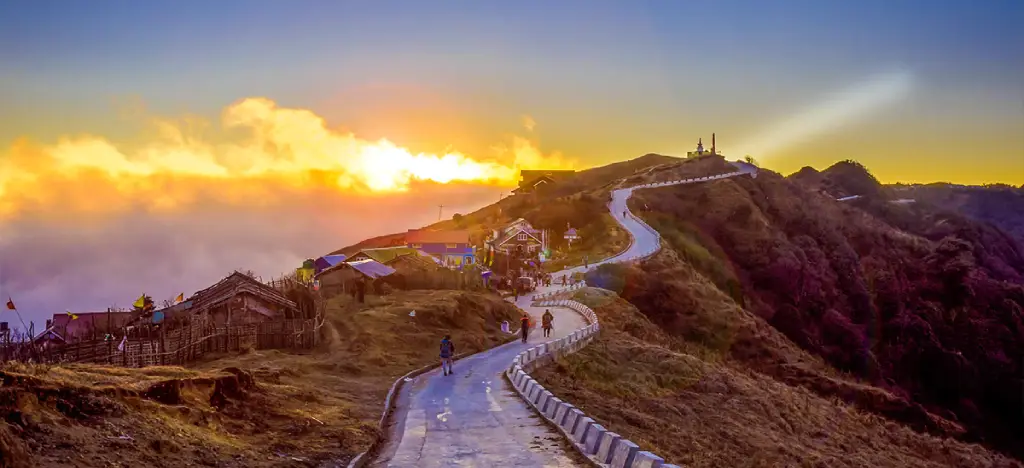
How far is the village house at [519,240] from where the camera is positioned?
9181 cm

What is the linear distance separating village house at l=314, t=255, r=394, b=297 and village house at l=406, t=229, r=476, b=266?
28428mm

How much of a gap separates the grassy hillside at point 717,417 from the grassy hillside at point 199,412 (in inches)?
261

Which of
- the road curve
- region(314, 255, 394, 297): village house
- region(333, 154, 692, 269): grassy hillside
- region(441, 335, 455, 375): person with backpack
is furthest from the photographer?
region(333, 154, 692, 269): grassy hillside

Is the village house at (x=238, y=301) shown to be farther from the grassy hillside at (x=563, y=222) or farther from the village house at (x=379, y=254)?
the grassy hillside at (x=563, y=222)

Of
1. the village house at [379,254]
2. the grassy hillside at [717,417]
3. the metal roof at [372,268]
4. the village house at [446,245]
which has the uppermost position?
the village house at [446,245]

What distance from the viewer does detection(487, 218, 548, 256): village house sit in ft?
301

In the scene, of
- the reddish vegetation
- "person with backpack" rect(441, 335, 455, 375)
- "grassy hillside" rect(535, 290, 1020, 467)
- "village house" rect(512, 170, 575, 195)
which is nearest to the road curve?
"person with backpack" rect(441, 335, 455, 375)

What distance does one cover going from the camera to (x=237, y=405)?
1938 cm

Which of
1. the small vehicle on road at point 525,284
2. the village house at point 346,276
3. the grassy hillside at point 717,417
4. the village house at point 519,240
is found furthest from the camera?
the village house at point 519,240

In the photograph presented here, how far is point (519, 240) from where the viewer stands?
3787 inches

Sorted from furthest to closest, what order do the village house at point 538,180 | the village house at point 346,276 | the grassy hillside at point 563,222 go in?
the village house at point 538,180
the grassy hillside at point 563,222
the village house at point 346,276

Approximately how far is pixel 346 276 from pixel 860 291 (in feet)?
236

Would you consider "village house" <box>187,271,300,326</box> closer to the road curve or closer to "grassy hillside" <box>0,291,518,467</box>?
"grassy hillside" <box>0,291,518,467</box>

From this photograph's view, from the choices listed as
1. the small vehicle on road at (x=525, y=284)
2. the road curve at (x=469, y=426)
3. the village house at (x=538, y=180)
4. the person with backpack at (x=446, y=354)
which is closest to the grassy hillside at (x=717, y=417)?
the road curve at (x=469, y=426)
